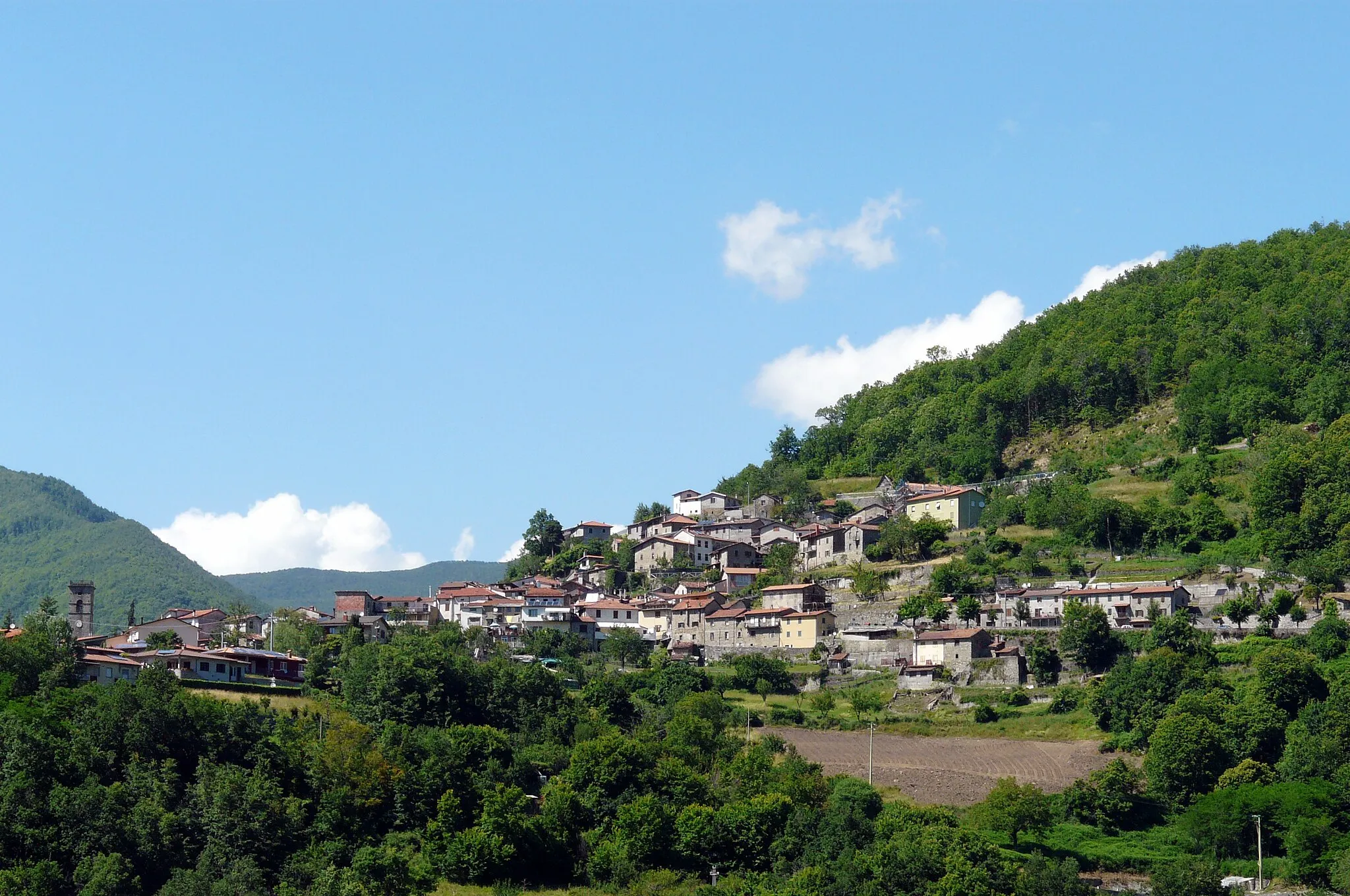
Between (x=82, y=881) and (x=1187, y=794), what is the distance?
36702 millimetres

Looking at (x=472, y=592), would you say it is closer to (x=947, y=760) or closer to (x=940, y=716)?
(x=940, y=716)

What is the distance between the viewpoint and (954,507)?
9256 centimetres

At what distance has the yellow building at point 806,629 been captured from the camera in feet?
266

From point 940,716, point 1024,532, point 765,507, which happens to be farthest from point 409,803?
point 765,507

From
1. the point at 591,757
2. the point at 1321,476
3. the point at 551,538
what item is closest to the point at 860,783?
the point at 591,757

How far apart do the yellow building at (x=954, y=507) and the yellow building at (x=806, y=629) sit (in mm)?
13024

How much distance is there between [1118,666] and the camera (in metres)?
68.1

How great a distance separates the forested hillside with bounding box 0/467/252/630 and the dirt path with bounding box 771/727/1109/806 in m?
100

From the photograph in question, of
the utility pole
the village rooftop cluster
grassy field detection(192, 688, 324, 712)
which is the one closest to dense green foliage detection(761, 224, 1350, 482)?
the village rooftop cluster

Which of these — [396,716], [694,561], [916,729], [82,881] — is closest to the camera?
[82,881]

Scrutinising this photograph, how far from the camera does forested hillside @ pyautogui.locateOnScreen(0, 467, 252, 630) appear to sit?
543 ft

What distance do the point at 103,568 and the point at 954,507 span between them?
114137 millimetres

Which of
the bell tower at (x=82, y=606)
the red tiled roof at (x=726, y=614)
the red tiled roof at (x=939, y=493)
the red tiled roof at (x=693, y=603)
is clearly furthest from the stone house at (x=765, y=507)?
the bell tower at (x=82, y=606)

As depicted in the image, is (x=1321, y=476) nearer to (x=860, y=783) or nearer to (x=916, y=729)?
(x=916, y=729)
